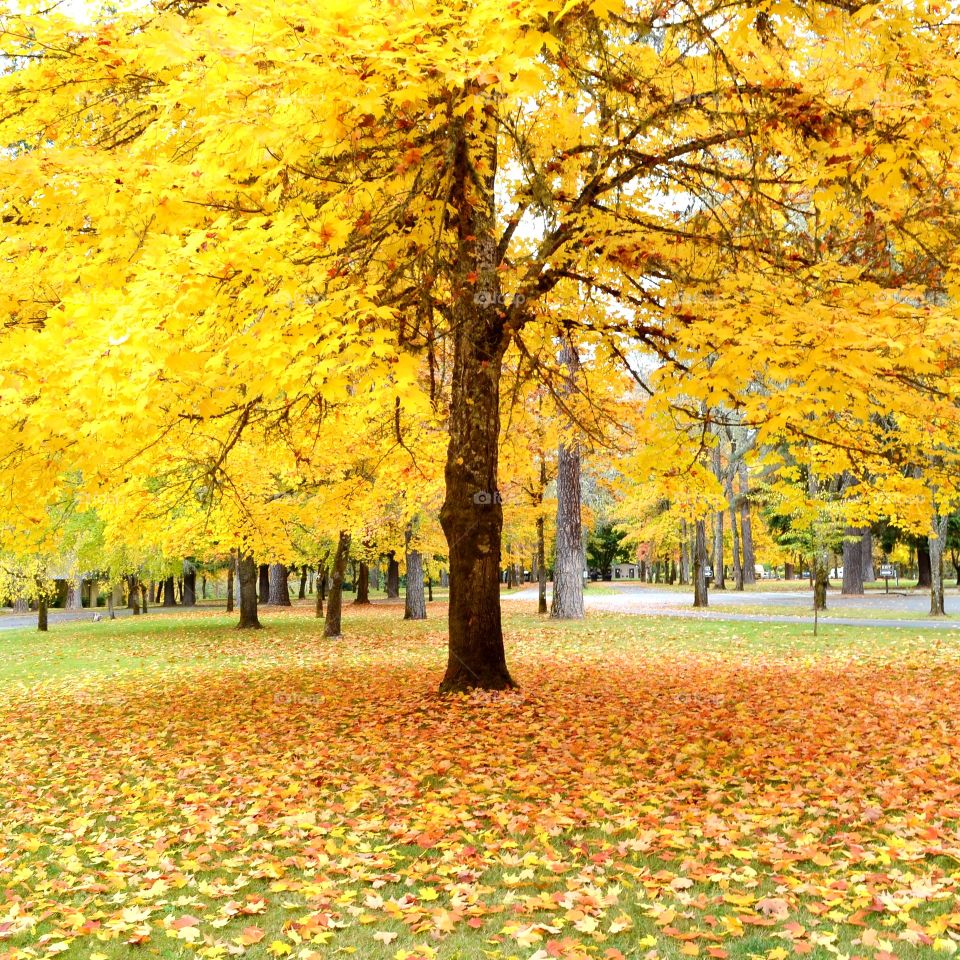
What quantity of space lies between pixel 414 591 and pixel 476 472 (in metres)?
17.3

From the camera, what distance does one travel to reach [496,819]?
17.3 ft

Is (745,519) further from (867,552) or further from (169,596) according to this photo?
(169,596)

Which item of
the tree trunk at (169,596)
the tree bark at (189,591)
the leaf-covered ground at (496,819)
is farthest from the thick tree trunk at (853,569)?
the tree trunk at (169,596)

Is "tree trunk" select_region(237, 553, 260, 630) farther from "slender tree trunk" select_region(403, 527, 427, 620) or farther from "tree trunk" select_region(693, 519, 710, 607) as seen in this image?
"tree trunk" select_region(693, 519, 710, 607)

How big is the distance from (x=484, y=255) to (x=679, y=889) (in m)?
6.87

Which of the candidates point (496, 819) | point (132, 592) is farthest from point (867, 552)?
point (496, 819)

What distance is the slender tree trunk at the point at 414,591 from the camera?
24980 millimetres

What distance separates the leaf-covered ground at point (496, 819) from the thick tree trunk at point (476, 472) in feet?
1.68

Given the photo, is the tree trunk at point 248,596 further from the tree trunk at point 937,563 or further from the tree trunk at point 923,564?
the tree trunk at point 923,564

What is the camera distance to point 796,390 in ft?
21.1

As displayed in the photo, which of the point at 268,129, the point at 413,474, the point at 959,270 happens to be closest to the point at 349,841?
the point at 268,129

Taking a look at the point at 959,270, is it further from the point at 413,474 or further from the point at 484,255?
the point at 413,474

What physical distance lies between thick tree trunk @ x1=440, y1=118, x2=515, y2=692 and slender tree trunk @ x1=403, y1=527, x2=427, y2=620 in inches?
623

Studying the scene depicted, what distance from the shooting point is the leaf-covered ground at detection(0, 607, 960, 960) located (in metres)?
3.71
